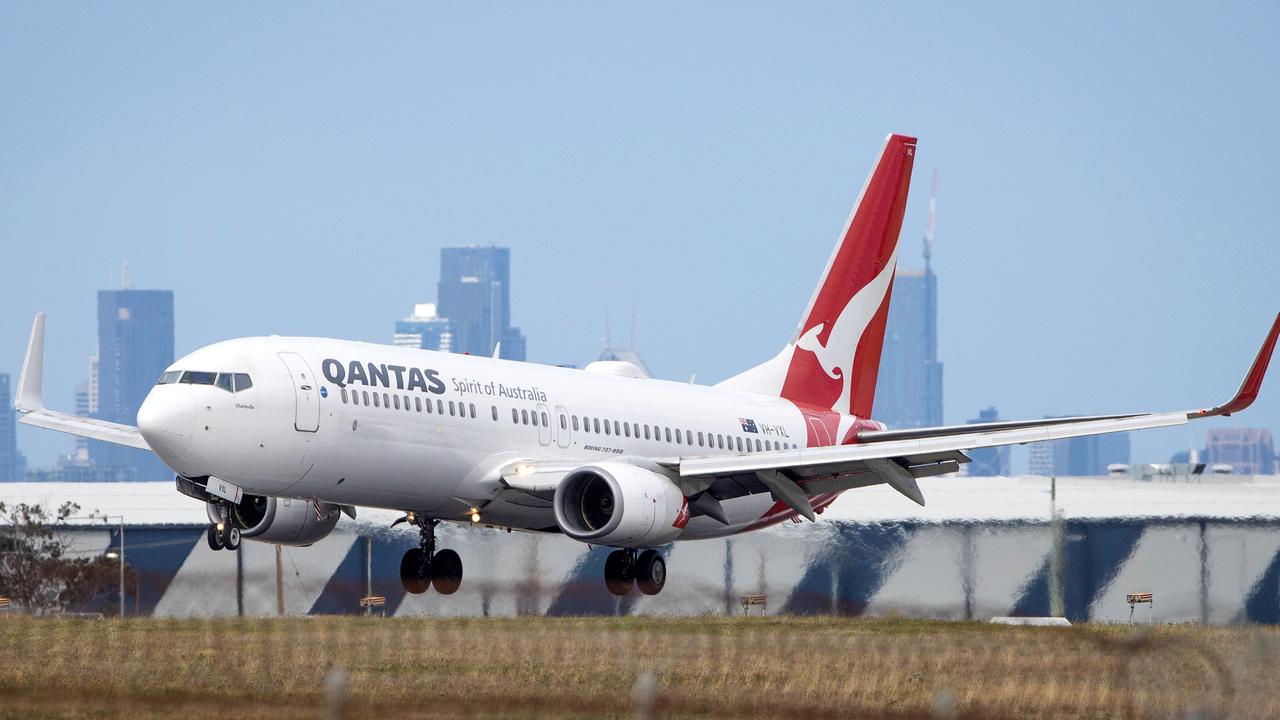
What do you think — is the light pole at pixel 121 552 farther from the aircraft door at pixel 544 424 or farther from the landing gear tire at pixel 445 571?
the aircraft door at pixel 544 424

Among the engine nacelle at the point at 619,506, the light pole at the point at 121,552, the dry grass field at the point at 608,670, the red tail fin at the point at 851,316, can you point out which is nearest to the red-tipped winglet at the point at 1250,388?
the dry grass field at the point at 608,670

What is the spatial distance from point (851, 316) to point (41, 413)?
1744cm

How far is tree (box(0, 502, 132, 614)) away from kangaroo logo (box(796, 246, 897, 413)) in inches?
680

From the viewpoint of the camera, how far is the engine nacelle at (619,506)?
34031mm

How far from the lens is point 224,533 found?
32562mm

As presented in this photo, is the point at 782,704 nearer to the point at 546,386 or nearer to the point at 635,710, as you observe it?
the point at 635,710

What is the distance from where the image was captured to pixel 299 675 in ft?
83.1

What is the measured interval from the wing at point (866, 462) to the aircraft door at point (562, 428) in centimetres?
189

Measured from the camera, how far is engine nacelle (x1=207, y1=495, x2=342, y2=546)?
117ft

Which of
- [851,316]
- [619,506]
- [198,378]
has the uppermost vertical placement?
[851,316]

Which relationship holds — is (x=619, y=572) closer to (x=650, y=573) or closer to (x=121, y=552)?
(x=650, y=573)

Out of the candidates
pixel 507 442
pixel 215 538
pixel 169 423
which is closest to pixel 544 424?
pixel 507 442

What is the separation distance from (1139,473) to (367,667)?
38792 millimetres

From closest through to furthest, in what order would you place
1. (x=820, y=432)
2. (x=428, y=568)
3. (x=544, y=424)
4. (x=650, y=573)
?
(x=544, y=424), (x=650, y=573), (x=428, y=568), (x=820, y=432)
